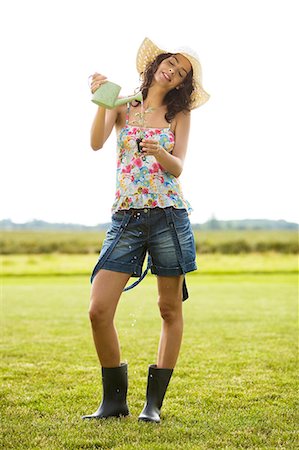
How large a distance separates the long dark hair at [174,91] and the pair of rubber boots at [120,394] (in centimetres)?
137

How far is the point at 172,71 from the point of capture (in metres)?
3.62

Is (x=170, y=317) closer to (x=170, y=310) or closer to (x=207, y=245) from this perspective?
(x=170, y=310)

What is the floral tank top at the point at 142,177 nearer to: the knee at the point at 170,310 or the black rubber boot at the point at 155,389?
the knee at the point at 170,310

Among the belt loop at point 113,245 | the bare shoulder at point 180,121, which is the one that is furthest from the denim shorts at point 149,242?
the bare shoulder at point 180,121

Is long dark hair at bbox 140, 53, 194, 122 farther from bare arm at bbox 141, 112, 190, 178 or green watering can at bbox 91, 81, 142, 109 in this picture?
green watering can at bbox 91, 81, 142, 109

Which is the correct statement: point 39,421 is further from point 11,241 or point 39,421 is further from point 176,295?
point 11,241

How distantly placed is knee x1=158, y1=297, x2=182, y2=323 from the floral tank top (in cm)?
50

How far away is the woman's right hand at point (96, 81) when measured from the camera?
11.3 ft

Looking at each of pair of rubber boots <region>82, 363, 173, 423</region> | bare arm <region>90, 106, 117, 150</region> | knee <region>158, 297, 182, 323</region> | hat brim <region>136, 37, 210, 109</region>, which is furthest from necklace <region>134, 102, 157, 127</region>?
pair of rubber boots <region>82, 363, 173, 423</region>

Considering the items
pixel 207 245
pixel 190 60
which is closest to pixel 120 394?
pixel 190 60

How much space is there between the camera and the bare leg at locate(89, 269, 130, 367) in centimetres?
341

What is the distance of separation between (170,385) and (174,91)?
6.06 ft

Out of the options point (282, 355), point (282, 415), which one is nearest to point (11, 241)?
point (282, 355)

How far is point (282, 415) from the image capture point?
141 inches
